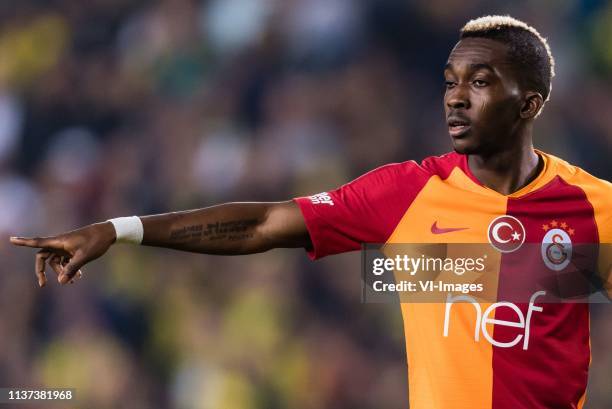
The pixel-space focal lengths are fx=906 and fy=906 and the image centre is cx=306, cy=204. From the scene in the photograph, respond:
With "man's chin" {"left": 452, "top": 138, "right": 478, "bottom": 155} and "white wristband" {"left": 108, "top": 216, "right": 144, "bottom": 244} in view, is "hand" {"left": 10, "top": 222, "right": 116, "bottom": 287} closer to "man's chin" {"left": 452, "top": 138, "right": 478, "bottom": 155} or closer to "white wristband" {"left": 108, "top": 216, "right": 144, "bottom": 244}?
"white wristband" {"left": 108, "top": 216, "right": 144, "bottom": 244}

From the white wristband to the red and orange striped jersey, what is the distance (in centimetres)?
60

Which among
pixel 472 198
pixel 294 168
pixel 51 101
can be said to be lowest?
pixel 472 198

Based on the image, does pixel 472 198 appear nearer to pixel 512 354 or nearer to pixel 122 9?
pixel 512 354

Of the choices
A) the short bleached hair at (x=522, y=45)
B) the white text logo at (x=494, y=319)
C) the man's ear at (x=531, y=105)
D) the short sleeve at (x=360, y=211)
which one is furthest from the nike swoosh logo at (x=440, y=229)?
the short bleached hair at (x=522, y=45)

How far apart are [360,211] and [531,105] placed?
798 mm

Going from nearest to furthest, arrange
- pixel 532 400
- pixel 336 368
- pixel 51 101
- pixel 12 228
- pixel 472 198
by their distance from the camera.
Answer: pixel 532 400, pixel 472 198, pixel 336 368, pixel 12 228, pixel 51 101

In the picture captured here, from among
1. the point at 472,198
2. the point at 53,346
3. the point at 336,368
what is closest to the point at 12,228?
the point at 53,346

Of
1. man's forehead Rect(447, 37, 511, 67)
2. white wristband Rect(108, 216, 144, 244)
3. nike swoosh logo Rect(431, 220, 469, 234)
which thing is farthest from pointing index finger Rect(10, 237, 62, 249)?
man's forehead Rect(447, 37, 511, 67)

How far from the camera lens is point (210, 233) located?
126 inches

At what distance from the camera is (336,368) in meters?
5.61

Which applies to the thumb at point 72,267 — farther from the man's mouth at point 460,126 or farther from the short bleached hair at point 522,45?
the short bleached hair at point 522,45

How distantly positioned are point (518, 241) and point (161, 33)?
4.06 m

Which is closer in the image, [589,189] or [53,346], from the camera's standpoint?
[589,189]

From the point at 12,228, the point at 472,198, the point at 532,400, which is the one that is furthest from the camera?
the point at 12,228
